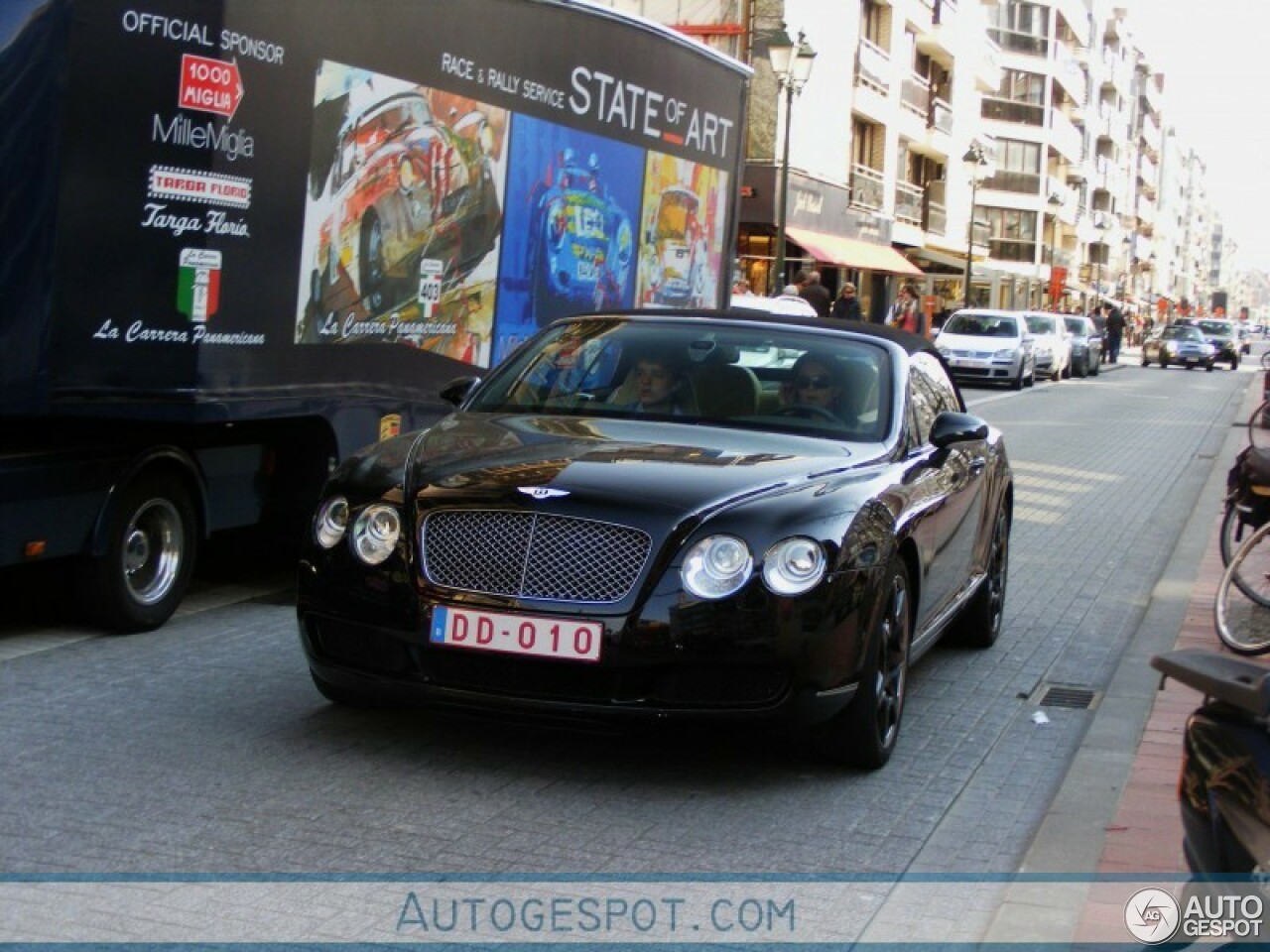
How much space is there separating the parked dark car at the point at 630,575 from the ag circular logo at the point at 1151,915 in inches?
50.0

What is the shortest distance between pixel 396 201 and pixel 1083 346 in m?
39.7

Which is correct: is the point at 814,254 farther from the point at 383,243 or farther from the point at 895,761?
the point at 895,761

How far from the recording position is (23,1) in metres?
6.91

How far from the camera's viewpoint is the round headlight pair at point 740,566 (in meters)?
5.32

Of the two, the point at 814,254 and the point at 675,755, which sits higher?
the point at 814,254

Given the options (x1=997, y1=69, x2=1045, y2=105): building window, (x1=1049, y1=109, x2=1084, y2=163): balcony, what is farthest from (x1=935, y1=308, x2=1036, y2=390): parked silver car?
(x1=1049, y1=109, x2=1084, y2=163): balcony

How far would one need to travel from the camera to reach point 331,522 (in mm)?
5781

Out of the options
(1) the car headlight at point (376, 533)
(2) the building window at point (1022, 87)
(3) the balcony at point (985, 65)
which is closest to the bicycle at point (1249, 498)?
(1) the car headlight at point (376, 533)

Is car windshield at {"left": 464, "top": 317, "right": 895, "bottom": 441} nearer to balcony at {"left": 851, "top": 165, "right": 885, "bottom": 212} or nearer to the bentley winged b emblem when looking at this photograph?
the bentley winged b emblem

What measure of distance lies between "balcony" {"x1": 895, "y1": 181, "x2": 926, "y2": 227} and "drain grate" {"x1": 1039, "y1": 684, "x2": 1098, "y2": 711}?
47949mm

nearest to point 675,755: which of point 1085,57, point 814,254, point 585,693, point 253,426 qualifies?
point 585,693

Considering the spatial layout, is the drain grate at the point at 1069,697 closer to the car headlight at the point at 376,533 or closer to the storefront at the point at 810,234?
the car headlight at the point at 376,533

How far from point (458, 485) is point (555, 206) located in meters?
5.04

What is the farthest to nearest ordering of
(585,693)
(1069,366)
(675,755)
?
(1069,366) < (675,755) < (585,693)
